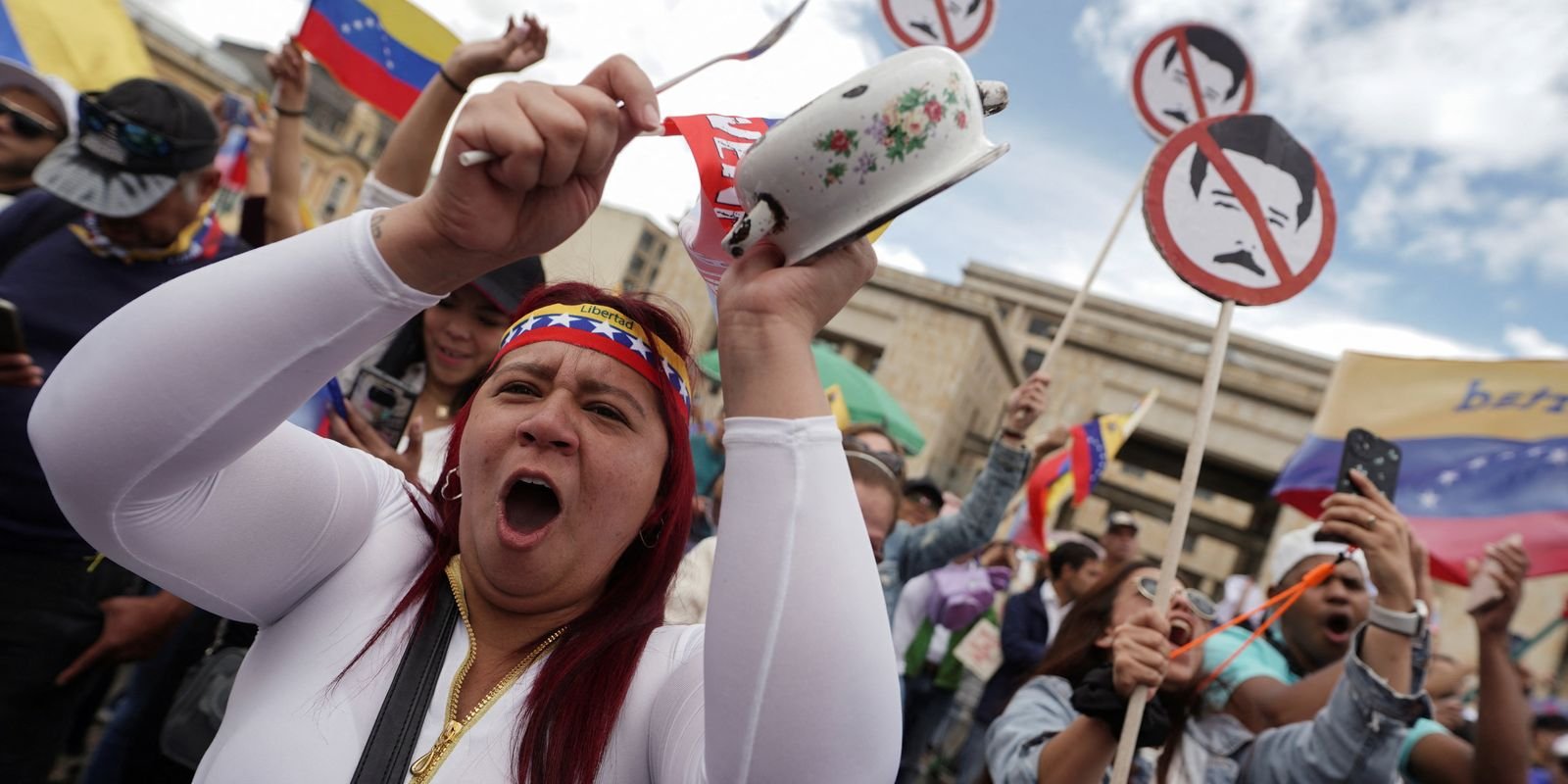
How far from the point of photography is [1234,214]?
235 cm

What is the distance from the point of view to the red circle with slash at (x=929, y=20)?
12.2 feet

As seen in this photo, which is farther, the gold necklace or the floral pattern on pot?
the gold necklace

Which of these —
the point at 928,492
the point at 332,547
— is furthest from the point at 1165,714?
the point at 928,492

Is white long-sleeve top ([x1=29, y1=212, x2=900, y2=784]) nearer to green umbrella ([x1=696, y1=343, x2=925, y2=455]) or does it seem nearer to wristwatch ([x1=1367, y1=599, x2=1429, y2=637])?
wristwatch ([x1=1367, y1=599, x2=1429, y2=637])

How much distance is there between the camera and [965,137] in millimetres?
928

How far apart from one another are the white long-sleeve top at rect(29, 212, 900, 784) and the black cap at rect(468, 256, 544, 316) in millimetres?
1336

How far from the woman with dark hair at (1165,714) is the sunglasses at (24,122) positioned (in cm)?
420

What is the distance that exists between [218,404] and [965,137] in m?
0.89

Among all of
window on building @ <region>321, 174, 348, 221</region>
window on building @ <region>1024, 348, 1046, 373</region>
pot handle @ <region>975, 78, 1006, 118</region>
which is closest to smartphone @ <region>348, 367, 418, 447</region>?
pot handle @ <region>975, 78, 1006, 118</region>

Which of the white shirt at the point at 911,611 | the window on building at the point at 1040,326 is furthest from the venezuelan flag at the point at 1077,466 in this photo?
the window on building at the point at 1040,326

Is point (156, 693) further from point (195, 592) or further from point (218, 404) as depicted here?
point (218, 404)

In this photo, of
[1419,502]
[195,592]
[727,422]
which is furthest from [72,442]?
[1419,502]

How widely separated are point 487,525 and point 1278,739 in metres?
2.31

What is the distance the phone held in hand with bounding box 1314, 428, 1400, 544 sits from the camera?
2361mm
